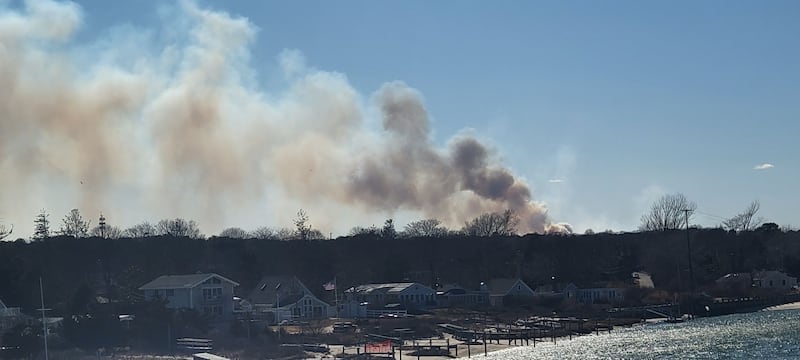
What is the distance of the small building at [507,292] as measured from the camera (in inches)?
4424

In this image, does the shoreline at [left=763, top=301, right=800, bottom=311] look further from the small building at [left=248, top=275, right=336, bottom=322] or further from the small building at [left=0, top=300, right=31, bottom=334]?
the small building at [left=0, top=300, right=31, bottom=334]

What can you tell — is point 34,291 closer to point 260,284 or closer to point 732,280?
point 260,284

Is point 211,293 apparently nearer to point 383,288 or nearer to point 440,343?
point 440,343

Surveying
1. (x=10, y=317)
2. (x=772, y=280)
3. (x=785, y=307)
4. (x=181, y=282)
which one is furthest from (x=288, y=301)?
(x=772, y=280)

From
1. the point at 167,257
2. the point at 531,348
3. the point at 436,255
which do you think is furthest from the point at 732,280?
the point at 167,257

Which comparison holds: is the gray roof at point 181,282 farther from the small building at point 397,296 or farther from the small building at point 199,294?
the small building at point 397,296

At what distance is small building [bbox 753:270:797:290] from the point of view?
428ft

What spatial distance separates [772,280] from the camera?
430 ft

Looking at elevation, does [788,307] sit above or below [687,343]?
below

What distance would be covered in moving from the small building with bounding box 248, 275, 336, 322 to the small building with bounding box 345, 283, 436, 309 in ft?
24.8

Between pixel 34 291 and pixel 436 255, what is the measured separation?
218ft

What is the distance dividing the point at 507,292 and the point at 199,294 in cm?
4255

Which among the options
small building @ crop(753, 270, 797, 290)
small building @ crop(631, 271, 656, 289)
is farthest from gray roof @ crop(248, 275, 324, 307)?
small building @ crop(753, 270, 797, 290)

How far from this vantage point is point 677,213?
180125 millimetres
